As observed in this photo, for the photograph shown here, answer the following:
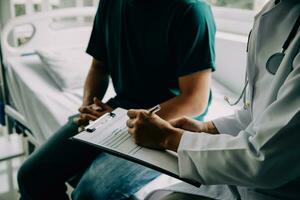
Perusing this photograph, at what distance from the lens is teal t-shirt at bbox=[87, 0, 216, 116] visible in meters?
1.17

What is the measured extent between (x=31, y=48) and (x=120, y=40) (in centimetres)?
114

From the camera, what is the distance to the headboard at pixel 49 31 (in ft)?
6.91

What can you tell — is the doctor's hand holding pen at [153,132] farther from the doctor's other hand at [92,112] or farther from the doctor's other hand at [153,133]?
the doctor's other hand at [92,112]

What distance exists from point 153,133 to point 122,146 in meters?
0.08

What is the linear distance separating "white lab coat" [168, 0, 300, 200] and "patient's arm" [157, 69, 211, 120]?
31 cm

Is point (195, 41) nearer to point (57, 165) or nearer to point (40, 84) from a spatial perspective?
point (57, 165)

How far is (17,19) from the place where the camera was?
80.7 inches

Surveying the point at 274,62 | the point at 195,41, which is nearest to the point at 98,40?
the point at 195,41

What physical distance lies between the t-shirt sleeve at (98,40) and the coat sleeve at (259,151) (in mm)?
750

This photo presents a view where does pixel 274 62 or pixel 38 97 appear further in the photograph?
pixel 38 97

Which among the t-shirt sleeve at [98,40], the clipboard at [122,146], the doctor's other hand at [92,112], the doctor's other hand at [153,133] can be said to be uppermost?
the t-shirt sleeve at [98,40]

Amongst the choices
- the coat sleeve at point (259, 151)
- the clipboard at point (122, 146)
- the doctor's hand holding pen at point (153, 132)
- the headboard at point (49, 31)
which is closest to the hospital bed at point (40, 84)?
the headboard at point (49, 31)

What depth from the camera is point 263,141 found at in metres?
0.69

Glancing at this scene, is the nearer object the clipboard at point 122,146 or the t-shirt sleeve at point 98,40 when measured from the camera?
the clipboard at point 122,146
